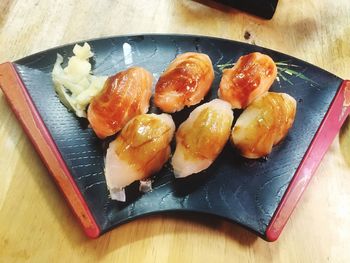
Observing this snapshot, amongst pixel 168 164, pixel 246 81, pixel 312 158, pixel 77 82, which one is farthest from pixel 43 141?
pixel 312 158

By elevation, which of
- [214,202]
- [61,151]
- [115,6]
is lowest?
[214,202]

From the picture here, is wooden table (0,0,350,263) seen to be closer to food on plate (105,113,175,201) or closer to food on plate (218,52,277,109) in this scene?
food on plate (105,113,175,201)

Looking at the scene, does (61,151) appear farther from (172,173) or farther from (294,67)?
(294,67)

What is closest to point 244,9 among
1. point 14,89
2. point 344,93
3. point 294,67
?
point 294,67

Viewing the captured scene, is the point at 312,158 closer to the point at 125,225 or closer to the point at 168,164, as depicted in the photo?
the point at 168,164

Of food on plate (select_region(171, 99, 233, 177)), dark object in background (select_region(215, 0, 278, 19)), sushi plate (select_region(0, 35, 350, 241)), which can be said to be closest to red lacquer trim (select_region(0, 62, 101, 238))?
sushi plate (select_region(0, 35, 350, 241))
